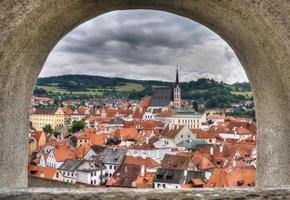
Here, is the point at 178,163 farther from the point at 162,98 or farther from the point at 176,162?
the point at 162,98

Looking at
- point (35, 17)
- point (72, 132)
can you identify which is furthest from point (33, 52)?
point (72, 132)

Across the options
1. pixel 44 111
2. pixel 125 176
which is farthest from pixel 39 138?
pixel 44 111

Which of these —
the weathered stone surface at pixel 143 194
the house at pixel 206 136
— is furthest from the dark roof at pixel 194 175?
the weathered stone surface at pixel 143 194

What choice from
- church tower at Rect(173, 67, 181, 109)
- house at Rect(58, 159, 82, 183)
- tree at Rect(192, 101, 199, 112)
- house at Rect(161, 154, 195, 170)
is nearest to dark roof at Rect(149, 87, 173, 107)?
church tower at Rect(173, 67, 181, 109)

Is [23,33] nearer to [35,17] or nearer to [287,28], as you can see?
[35,17]

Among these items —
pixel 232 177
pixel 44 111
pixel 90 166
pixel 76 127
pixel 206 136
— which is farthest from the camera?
pixel 44 111

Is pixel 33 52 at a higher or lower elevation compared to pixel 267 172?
higher

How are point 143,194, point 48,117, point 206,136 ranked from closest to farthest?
point 143,194 < point 206,136 < point 48,117

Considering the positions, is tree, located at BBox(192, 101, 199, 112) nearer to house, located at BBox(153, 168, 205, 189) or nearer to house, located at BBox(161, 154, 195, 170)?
house, located at BBox(161, 154, 195, 170)
